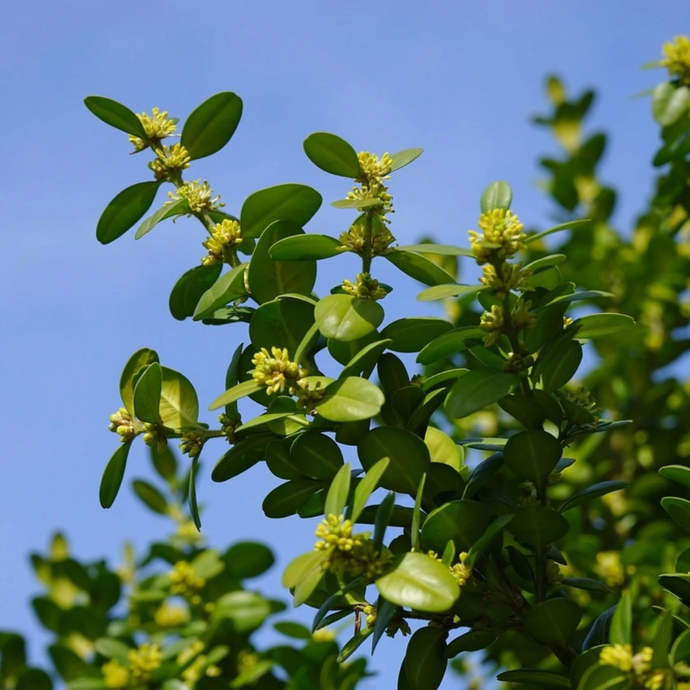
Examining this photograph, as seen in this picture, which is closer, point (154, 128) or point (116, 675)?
point (154, 128)

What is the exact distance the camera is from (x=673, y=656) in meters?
1.30

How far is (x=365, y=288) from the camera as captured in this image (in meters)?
1.52

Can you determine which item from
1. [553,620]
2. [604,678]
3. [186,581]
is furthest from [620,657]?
[186,581]

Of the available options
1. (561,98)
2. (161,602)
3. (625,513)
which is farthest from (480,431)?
(561,98)

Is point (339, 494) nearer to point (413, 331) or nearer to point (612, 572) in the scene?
point (413, 331)

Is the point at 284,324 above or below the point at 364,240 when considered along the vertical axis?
below

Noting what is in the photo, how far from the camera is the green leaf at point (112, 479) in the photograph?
1.59m

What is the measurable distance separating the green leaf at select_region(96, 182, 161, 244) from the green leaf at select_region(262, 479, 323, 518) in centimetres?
59

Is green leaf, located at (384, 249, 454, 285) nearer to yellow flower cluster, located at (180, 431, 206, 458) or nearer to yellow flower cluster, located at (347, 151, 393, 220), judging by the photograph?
yellow flower cluster, located at (347, 151, 393, 220)

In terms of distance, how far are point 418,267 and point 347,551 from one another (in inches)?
20.6

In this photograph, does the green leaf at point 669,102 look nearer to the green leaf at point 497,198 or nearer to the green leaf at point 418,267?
the green leaf at point 497,198

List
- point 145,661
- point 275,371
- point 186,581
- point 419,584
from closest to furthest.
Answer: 1. point 419,584
2. point 275,371
3. point 145,661
4. point 186,581

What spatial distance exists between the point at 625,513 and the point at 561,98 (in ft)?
10.5

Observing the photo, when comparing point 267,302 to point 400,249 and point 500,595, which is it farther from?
point 500,595
